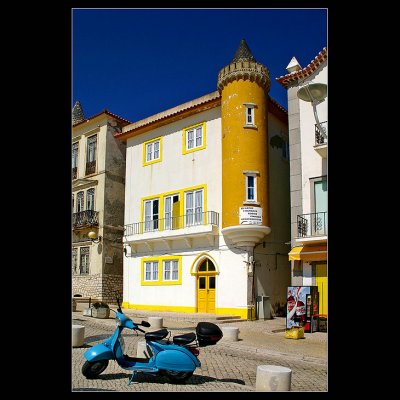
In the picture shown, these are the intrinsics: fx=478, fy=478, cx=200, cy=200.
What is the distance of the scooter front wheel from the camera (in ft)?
25.3

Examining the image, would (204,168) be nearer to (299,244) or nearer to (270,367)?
(299,244)

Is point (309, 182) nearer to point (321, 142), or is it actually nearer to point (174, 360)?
point (321, 142)

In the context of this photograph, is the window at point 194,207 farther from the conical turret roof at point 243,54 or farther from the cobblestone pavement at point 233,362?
the conical turret roof at point 243,54

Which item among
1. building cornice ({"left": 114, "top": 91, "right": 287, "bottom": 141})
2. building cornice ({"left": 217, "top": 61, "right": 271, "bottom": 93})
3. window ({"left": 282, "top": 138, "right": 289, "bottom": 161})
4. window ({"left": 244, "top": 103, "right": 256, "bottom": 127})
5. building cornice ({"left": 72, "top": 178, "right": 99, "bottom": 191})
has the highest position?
building cornice ({"left": 217, "top": 61, "right": 271, "bottom": 93})

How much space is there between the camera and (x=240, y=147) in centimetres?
2138

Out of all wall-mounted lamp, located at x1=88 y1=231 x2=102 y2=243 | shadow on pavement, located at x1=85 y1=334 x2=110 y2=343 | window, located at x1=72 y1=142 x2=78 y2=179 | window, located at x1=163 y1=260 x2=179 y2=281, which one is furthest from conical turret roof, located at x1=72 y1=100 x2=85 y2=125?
shadow on pavement, located at x1=85 y1=334 x2=110 y2=343

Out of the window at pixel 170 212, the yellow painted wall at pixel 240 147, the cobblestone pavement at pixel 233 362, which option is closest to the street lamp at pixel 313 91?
the cobblestone pavement at pixel 233 362

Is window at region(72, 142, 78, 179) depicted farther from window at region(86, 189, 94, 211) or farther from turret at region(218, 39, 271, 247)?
turret at region(218, 39, 271, 247)

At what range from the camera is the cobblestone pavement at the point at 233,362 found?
7.64m

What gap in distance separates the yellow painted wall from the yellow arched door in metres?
2.34
